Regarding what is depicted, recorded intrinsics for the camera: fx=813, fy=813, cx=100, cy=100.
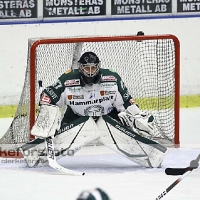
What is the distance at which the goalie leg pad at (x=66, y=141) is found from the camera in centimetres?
529

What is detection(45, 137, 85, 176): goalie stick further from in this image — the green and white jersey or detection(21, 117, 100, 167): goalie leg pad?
the green and white jersey

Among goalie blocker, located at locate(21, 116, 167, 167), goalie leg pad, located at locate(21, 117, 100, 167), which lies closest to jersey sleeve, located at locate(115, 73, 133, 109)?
goalie blocker, located at locate(21, 116, 167, 167)

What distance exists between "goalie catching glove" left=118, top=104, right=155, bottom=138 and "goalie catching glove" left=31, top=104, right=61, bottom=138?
0.43 m

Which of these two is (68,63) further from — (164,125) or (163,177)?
(163,177)

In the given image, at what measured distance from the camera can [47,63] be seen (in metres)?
6.16

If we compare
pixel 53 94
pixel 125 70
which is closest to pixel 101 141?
pixel 53 94

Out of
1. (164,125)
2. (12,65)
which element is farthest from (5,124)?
(164,125)

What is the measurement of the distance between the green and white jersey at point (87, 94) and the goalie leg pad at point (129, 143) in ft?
0.49

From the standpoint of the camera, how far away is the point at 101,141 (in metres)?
5.34

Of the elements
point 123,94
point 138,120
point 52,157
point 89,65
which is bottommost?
point 52,157

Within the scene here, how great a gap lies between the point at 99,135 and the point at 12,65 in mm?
2752

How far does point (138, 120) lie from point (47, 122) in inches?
23.7

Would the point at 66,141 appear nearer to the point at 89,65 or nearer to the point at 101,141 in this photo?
the point at 101,141

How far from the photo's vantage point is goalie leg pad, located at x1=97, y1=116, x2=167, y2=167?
5.34m
